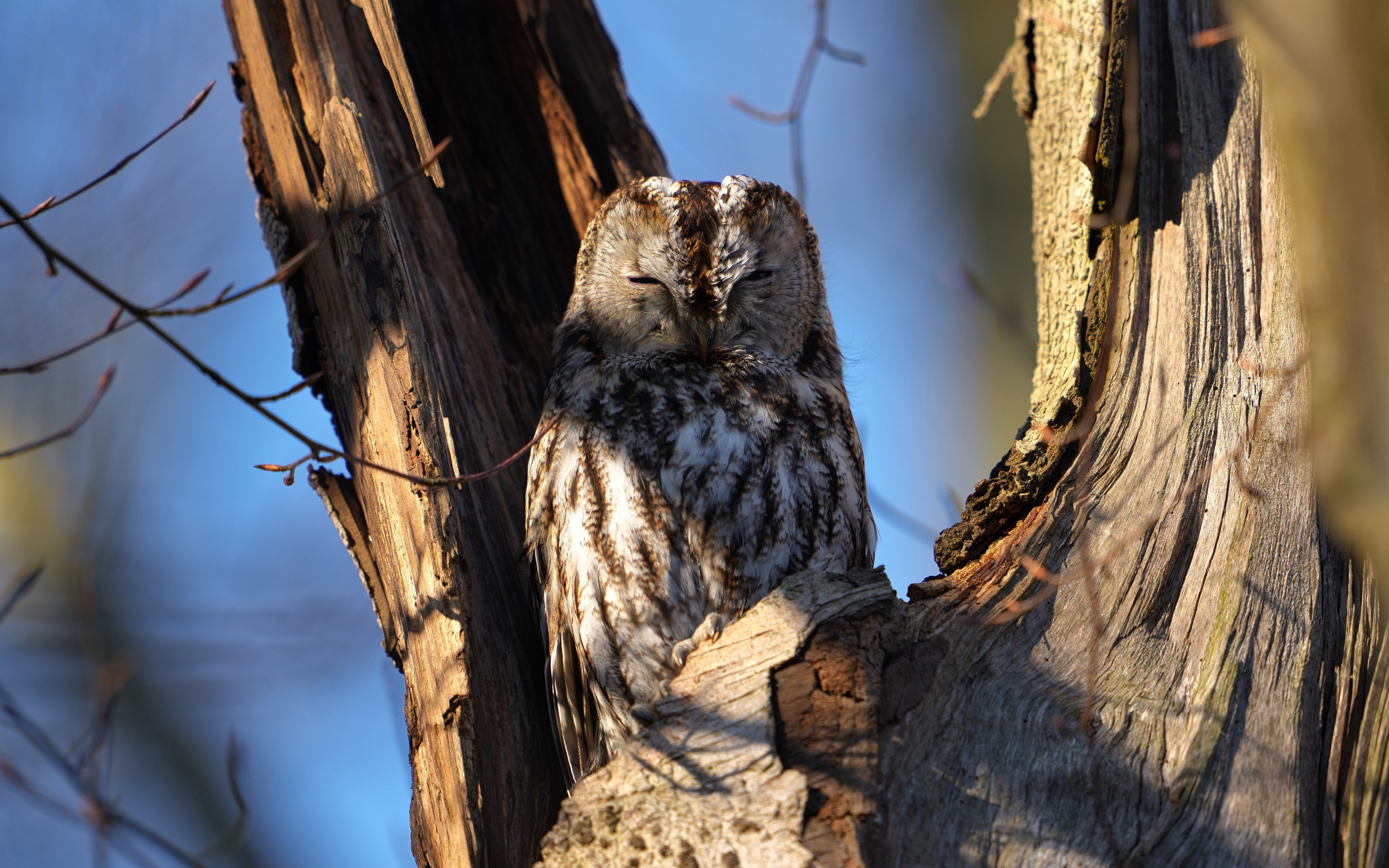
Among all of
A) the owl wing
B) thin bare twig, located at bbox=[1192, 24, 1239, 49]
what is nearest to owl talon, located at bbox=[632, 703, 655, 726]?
the owl wing

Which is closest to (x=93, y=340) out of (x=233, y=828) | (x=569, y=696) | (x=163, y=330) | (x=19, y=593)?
(x=163, y=330)

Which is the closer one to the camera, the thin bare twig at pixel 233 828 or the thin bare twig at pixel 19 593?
the thin bare twig at pixel 19 593

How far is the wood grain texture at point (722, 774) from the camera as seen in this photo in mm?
1624

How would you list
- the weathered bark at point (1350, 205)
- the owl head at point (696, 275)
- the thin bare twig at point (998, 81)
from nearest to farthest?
the weathered bark at point (1350, 205), the owl head at point (696, 275), the thin bare twig at point (998, 81)

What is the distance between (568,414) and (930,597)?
1.03 m

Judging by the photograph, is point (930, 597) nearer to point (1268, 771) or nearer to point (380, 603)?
point (1268, 771)

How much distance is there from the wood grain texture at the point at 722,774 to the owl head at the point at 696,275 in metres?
0.91

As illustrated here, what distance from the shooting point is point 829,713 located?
5.68ft

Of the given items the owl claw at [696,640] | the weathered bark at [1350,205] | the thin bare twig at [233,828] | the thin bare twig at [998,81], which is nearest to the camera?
the weathered bark at [1350,205]

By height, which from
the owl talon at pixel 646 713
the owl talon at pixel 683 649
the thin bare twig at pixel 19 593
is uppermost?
the thin bare twig at pixel 19 593

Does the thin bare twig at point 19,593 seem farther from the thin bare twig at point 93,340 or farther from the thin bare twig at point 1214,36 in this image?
the thin bare twig at point 1214,36

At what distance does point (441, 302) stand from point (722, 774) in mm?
1480

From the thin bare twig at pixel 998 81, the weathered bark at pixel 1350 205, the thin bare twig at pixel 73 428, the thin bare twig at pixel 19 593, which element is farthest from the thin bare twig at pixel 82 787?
the thin bare twig at pixel 998 81

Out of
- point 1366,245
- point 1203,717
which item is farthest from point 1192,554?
point 1366,245
